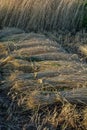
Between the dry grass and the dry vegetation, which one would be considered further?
the dry grass

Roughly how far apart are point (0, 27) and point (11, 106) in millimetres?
4467

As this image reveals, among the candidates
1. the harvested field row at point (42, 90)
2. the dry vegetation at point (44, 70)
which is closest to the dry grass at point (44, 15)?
the dry vegetation at point (44, 70)

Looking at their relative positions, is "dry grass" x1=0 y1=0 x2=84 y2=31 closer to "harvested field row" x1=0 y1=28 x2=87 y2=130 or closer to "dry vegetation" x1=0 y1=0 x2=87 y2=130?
"dry vegetation" x1=0 y1=0 x2=87 y2=130

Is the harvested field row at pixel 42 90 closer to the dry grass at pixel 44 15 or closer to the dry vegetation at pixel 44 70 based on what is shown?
the dry vegetation at pixel 44 70

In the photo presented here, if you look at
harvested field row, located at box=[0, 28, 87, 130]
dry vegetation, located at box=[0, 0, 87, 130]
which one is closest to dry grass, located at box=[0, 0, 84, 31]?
dry vegetation, located at box=[0, 0, 87, 130]

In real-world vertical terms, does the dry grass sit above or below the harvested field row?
above

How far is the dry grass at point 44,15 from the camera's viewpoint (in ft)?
29.8

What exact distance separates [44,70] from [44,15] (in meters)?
3.57

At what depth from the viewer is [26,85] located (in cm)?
520

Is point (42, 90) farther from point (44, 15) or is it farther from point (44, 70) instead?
point (44, 15)

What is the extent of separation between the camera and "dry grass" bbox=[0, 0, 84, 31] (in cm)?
909

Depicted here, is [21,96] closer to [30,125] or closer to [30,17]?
[30,125]

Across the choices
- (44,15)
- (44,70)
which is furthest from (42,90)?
(44,15)

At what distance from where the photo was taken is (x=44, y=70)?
570 cm
